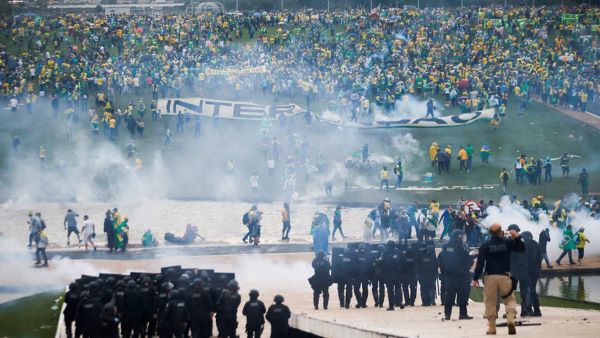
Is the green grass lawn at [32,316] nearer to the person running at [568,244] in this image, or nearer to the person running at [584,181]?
the person running at [568,244]

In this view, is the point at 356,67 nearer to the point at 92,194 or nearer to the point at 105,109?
the point at 105,109

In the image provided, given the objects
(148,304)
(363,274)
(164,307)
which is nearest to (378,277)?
(363,274)

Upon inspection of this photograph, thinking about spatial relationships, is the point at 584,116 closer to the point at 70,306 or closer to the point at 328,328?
the point at 70,306

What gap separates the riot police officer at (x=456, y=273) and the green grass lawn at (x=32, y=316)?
9000 millimetres

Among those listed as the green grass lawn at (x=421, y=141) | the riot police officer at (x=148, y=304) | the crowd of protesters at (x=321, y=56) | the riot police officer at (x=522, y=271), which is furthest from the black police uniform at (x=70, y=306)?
the crowd of protesters at (x=321, y=56)

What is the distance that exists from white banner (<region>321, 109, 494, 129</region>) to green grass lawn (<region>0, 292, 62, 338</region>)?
26.5m

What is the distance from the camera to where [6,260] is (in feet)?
128

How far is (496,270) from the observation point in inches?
729

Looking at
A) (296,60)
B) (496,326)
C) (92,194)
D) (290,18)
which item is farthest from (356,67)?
(496,326)

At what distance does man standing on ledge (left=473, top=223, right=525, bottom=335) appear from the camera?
59.5ft

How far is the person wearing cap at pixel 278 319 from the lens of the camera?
23016mm

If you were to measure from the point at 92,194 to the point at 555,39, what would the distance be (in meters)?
30.7

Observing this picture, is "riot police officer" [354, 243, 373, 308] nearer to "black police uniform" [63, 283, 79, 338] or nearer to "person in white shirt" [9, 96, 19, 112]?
"black police uniform" [63, 283, 79, 338]

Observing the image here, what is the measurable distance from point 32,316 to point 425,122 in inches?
1226
